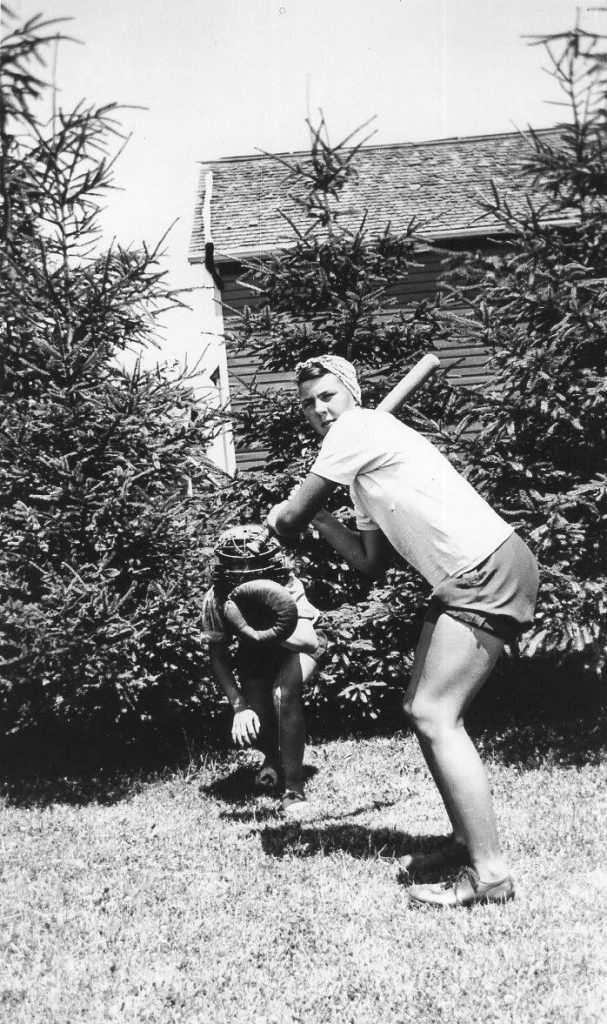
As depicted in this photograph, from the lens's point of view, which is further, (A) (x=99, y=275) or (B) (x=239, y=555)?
(A) (x=99, y=275)

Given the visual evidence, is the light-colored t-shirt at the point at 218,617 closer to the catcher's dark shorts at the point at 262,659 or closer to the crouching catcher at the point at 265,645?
the crouching catcher at the point at 265,645

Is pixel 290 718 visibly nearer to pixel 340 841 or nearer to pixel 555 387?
pixel 340 841

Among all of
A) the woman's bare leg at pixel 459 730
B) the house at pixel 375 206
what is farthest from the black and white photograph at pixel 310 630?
the house at pixel 375 206

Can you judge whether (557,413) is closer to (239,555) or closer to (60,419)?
(239,555)

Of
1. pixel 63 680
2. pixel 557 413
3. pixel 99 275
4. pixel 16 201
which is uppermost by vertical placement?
pixel 16 201

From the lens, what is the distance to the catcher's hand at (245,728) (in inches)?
147

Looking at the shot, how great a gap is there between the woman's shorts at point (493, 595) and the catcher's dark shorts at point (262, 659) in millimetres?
1641

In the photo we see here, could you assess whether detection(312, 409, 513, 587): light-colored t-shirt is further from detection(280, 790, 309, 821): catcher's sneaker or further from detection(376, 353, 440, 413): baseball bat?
detection(280, 790, 309, 821): catcher's sneaker

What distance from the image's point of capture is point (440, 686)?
2.65 meters

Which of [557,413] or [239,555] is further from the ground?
[557,413]

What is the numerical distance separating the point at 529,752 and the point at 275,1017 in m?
2.97

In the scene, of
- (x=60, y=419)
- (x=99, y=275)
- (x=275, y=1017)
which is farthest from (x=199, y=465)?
(x=275, y=1017)

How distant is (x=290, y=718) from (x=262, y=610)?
23.6 inches

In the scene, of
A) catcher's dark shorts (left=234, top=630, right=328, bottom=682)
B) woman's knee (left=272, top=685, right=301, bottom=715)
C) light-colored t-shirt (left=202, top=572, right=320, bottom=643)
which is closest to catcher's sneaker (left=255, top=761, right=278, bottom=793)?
woman's knee (left=272, top=685, right=301, bottom=715)
